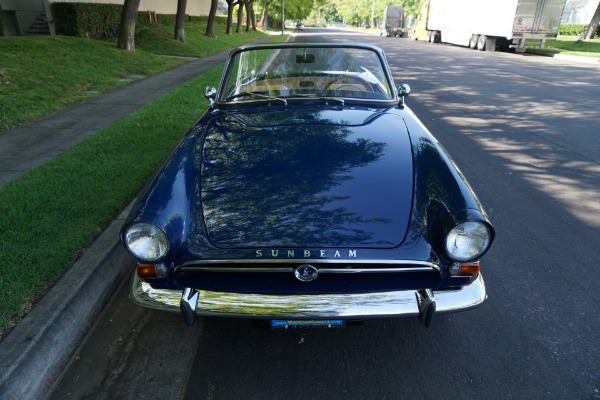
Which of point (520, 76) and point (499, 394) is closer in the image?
point (499, 394)

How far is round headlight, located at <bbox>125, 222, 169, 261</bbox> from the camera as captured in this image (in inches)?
79.6

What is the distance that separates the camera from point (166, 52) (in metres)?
16.4

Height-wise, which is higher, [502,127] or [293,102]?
[293,102]

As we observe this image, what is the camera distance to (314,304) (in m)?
1.96

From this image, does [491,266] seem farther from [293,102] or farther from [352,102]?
[293,102]

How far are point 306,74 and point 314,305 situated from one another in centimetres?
241

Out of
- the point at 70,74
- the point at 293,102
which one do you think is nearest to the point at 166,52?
the point at 70,74

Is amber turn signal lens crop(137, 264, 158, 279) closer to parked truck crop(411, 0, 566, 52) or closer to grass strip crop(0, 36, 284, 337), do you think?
grass strip crop(0, 36, 284, 337)

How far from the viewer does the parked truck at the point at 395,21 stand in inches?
1852

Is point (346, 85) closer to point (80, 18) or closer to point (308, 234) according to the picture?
point (308, 234)

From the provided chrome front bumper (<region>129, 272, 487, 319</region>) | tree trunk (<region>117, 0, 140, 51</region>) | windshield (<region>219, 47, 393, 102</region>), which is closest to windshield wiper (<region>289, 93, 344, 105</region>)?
windshield (<region>219, 47, 393, 102</region>)

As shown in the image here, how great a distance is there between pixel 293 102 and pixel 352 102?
1.57 ft

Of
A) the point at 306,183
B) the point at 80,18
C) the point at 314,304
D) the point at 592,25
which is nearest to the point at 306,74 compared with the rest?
the point at 306,183

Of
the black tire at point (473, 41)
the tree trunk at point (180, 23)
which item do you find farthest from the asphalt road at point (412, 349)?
the black tire at point (473, 41)
